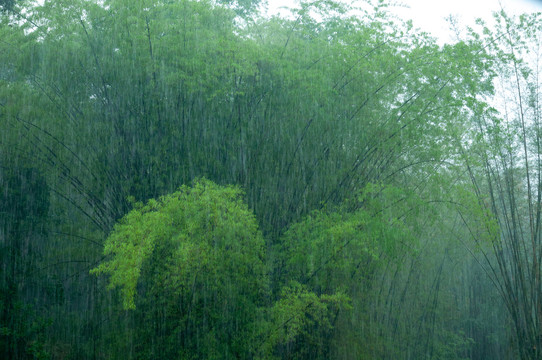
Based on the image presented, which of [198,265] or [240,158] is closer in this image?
[198,265]

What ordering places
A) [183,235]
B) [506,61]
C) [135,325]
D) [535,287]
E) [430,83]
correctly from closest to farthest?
[183,235] < [135,325] < [430,83] < [506,61] < [535,287]

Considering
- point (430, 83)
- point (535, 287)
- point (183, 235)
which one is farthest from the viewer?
point (535, 287)

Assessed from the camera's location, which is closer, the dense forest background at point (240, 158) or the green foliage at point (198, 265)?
the green foliage at point (198, 265)

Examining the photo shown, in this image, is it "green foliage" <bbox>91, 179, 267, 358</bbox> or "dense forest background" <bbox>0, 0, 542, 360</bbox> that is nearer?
"green foliage" <bbox>91, 179, 267, 358</bbox>

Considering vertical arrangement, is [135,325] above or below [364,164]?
below

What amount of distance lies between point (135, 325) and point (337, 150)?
12.4 feet

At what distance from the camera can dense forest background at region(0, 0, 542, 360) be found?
199 inches

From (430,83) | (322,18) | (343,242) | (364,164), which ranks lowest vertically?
(343,242)

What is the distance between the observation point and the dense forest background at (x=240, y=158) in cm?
507

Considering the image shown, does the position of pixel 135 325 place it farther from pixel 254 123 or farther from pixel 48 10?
pixel 48 10

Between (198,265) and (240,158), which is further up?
(240,158)

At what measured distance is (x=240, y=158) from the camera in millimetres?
6469

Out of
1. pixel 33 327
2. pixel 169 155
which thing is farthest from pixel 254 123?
pixel 33 327

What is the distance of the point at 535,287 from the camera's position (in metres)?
7.36
